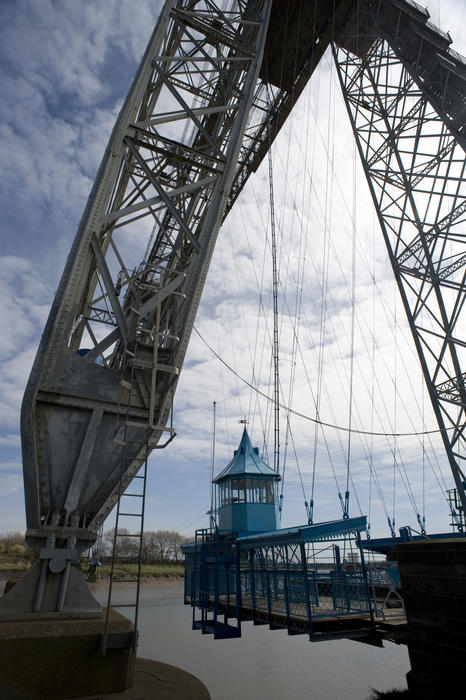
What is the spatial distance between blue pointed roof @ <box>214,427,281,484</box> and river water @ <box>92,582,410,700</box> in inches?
269

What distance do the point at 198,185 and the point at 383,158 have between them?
12887 millimetres

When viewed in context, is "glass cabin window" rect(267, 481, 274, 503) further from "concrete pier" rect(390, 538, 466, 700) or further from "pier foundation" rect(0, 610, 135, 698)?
"pier foundation" rect(0, 610, 135, 698)

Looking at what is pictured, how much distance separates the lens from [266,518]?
49.3 ft

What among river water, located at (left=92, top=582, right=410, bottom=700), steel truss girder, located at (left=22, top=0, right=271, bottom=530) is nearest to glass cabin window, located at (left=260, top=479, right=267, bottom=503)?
river water, located at (left=92, top=582, right=410, bottom=700)

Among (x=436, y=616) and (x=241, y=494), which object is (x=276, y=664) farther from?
(x=436, y=616)

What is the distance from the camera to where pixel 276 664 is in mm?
17375

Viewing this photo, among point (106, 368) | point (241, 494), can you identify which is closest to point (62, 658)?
point (106, 368)

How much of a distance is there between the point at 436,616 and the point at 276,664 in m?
15.4

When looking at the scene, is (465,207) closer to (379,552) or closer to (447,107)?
(447,107)

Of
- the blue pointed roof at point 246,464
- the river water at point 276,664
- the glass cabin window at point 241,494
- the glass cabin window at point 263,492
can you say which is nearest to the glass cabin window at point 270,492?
the glass cabin window at point 263,492

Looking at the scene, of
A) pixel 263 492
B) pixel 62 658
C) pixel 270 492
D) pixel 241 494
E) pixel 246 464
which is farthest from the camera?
pixel 246 464

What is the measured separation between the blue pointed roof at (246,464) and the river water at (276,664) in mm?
6829

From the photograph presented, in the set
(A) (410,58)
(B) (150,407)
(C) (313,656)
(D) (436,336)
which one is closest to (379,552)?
(D) (436,336)

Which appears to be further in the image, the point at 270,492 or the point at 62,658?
the point at 270,492
